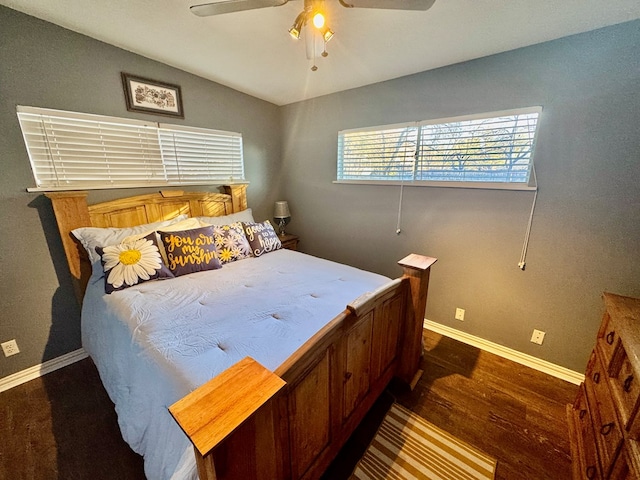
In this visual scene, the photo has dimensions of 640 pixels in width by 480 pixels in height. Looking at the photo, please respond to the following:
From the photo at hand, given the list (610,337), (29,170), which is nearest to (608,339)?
(610,337)

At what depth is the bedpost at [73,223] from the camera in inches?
69.5

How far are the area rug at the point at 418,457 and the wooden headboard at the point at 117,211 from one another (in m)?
2.33

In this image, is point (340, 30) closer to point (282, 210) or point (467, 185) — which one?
point (467, 185)

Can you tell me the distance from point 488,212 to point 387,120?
1243 millimetres

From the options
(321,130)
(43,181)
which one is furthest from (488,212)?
(43,181)

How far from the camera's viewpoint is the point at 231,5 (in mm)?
1173

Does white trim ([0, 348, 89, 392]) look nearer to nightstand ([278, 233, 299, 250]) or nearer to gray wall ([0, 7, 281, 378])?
gray wall ([0, 7, 281, 378])

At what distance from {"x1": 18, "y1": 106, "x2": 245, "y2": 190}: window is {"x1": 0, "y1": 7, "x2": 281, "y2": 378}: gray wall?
2.7 inches

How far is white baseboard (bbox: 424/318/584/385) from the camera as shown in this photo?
6.14 ft

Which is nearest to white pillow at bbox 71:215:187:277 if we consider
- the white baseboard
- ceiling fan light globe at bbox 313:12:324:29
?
ceiling fan light globe at bbox 313:12:324:29

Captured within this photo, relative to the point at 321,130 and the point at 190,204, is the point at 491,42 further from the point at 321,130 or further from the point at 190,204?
the point at 190,204

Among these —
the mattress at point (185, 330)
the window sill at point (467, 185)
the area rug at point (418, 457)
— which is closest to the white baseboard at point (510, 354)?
the area rug at point (418, 457)

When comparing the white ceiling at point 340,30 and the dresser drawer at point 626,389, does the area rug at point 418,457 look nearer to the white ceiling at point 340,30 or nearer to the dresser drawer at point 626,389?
the dresser drawer at point 626,389

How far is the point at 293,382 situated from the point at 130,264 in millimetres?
1494
